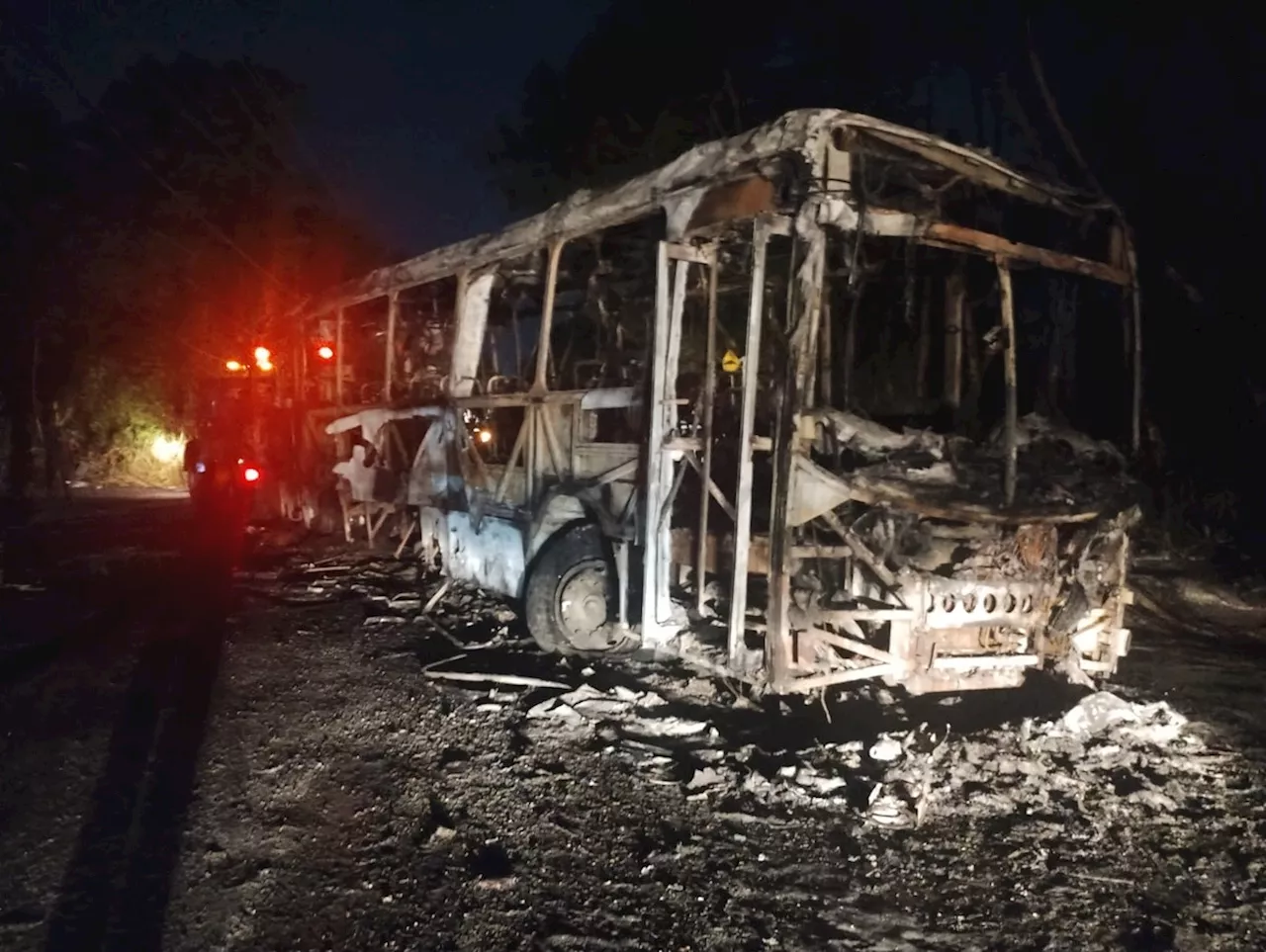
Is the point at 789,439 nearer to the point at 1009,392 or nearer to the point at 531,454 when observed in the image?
the point at 1009,392

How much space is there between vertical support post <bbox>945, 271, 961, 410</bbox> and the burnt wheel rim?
269 cm

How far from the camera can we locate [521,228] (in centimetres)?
738

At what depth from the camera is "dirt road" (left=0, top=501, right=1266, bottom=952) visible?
10.7 feet

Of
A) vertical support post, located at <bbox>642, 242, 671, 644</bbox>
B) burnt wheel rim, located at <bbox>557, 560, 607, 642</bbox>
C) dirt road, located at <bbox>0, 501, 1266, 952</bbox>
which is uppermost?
vertical support post, located at <bbox>642, 242, 671, 644</bbox>

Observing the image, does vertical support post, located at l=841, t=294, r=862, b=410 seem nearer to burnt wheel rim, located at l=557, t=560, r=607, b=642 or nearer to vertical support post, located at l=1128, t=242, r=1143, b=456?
vertical support post, located at l=1128, t=242, r=1143, b=456

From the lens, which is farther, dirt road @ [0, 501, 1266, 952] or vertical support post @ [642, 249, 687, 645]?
vertical support post @ [642, 249, 687, 645]

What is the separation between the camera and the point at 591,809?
419 centimetres

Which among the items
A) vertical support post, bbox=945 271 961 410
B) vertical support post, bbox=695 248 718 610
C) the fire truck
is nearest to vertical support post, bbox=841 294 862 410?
vertical support post, bbox=945 271 961 410

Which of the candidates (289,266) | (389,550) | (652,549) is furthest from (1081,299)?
(289,266)

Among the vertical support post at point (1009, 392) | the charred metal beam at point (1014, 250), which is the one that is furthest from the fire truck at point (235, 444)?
the vertical support post at point (1009, 392)

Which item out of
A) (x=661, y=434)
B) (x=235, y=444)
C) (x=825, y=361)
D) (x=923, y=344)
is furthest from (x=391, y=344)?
(x=235, y=444)

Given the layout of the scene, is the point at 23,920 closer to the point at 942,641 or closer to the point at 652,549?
the point at 652,549

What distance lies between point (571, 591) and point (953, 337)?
3168 mm

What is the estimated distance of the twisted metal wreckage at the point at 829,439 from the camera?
4941 millimetres
